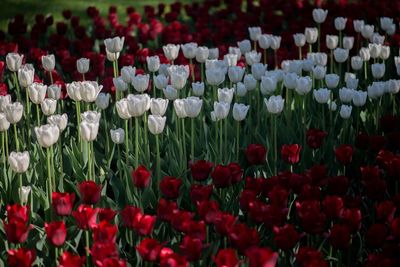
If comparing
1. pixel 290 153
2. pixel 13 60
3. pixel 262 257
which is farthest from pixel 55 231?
pixel 13 60

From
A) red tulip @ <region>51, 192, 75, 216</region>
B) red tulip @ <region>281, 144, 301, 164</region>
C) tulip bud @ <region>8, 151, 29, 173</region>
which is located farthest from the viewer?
red tulip @ <region>281, 144, 301, 164</region>

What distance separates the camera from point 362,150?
4223 mm

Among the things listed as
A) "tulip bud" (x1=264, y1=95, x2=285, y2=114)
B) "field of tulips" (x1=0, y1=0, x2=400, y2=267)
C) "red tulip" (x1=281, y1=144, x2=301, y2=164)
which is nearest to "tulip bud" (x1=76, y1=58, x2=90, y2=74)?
"field of tulips" (x1=0, y1=0, x2=400, y2=267)

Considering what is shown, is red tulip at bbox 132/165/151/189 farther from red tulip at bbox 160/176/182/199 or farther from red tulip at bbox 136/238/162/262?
red tulip at bbox 136/238/162/262

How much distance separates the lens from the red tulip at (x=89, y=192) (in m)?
3.23

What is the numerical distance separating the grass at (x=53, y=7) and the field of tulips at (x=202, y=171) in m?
2.73

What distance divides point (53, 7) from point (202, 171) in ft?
19.2

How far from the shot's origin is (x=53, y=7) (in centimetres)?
882

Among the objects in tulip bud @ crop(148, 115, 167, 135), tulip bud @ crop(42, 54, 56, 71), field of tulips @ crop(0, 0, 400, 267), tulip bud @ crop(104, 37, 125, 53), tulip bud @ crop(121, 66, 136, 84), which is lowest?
field of tulips @ crop(0, 0, 400, 267)

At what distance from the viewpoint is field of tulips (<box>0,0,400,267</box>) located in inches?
116

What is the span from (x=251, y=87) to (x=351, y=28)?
96.7 inches

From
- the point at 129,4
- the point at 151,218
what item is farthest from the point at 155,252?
the point at 129,4

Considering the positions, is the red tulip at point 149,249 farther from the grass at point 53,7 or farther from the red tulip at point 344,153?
the grass at point 53,7

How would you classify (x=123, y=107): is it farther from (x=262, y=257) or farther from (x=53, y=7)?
(x=53, y=7)
